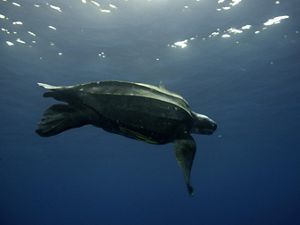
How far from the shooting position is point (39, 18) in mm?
14297

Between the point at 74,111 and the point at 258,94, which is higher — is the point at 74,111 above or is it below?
below

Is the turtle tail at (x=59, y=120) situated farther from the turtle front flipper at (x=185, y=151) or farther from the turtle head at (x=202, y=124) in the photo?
the turtle head at (x=202, y=124)

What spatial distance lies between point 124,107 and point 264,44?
1761 centimetres

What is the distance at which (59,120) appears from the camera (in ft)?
9.34

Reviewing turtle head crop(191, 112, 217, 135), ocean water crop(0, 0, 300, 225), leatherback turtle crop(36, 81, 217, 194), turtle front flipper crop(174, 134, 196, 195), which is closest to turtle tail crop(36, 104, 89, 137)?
leatherback turtle crop(36, 81, 217, 194)

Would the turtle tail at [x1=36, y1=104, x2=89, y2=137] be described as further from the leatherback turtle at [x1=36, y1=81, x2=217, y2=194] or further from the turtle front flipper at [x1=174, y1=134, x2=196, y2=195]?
the turtle front flipper at [x1=174, y1=134, x2=196, y2=195]

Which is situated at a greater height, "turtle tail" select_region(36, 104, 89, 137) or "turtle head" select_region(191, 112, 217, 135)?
"turtle head" select_region(191, 112, 217, 135)

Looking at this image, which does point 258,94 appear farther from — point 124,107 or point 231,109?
point 124,107

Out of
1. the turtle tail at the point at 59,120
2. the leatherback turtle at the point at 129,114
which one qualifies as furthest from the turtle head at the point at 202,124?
the turtle tail at the point at 59,120

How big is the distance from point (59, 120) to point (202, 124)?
139 centimetres

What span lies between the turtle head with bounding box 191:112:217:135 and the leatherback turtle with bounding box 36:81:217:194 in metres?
0.31

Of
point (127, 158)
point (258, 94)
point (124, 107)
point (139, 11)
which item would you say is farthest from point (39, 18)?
point (127, 158)

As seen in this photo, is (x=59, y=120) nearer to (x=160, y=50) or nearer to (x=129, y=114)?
(x=129, y=114)

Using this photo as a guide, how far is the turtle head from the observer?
3303 millimetres
